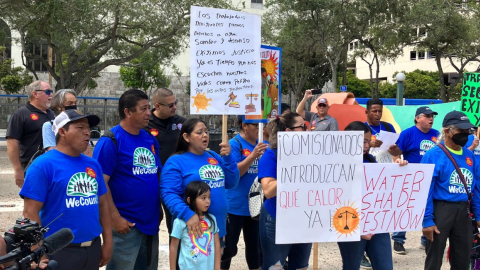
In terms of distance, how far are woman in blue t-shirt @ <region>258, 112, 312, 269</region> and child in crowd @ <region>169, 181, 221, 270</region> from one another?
21.0 inches

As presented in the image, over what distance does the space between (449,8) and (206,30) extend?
21.7m

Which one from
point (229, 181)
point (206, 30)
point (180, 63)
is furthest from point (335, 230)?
point (180, 63)

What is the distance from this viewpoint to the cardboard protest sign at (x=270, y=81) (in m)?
5.33

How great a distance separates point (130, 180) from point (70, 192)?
69 centimetres

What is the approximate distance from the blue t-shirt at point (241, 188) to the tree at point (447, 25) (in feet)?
65.8

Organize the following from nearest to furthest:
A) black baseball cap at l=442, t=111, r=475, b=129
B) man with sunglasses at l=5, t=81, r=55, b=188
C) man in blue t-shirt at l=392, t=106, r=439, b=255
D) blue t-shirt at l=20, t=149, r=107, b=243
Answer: blue t-shirt at l=20, t=149, r=107, b=243
black baseball cap at l=442, t=111, r=475, b=129
man with sunglasses at l=5, t=81, r=55, b=188
man in blue t-shirt at l=392, t=106, r=439, b=255

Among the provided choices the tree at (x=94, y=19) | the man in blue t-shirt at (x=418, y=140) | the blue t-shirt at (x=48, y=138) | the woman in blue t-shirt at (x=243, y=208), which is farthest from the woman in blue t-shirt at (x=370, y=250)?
the tree at (x=94, y=19)

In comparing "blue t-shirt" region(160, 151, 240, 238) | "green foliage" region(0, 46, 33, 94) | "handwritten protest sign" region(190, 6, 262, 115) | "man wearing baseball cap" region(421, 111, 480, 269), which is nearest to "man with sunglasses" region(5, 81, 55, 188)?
"handwritten protest sign" region(190, 6, 262, 115)

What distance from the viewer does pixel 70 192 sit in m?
3.12

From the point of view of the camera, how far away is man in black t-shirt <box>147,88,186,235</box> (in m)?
4.85

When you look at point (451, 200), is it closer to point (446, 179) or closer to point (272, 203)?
point (446, 179)

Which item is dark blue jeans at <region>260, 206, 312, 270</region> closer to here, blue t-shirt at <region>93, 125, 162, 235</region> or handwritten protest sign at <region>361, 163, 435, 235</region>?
handwritten protest sign at <region>361, 163, 435, 235</region>

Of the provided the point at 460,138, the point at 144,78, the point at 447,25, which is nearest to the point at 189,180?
the point at 460,138

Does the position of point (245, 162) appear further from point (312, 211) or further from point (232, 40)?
point (232, 40)
